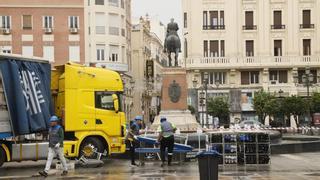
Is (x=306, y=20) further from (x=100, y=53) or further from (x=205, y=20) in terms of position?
(x=100, y=53)

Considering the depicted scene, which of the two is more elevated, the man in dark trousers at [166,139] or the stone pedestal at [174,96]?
the stone pedestal at [174,96]

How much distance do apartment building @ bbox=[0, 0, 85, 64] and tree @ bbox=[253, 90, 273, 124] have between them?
17437 mm

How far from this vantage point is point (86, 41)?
67875 mm

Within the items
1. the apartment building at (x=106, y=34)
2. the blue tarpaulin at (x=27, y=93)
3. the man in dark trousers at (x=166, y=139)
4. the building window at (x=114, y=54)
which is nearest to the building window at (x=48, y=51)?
the apartment building at (x=106, y=34)

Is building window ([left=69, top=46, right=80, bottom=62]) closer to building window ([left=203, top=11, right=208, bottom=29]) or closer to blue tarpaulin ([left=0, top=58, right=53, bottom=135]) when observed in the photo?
building window ([left=203, top=11, right=208, bottom=29])

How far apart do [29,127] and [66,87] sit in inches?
98.1

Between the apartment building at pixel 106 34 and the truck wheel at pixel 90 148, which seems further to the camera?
the apartment building at pixel 106 34

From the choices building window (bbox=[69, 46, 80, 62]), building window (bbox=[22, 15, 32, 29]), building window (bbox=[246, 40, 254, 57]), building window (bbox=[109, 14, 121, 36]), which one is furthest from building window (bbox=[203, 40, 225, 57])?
building window (bbox=[22, 15, 32, 29])

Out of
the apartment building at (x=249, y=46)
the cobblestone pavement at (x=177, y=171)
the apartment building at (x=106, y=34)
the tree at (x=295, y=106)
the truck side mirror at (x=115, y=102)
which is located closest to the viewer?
the cobblestone pavement at (x=177, y=171)

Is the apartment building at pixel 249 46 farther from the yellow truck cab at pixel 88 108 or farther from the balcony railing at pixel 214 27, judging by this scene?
the yellow truck cab at pixel 88 108

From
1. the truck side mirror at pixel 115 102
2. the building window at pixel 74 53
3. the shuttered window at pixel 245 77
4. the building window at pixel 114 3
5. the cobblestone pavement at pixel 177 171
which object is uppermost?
the building window at pixel 114 3

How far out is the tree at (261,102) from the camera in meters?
63.7

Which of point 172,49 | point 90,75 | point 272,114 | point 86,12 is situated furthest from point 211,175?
point 86,12

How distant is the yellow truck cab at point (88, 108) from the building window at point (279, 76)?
47070 millimetres
